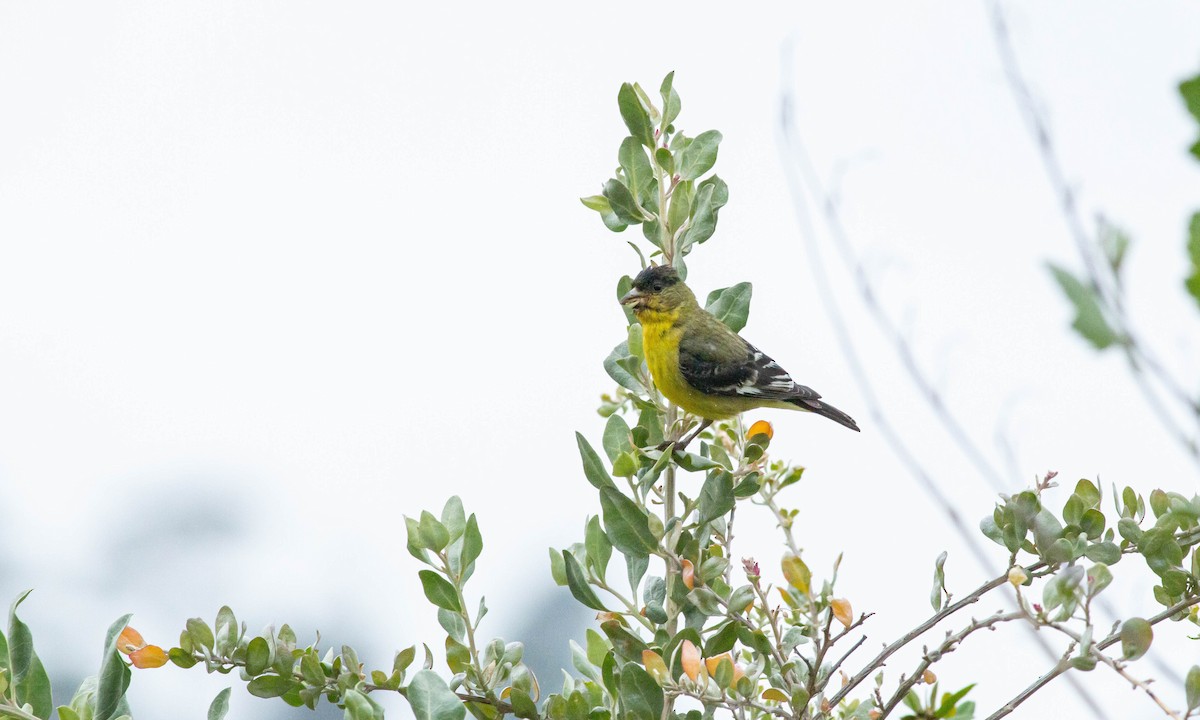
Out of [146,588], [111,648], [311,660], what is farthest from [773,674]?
[146,588]

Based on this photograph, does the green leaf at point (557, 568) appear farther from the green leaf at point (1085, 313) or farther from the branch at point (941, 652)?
the green leaf at point (1085, 313)

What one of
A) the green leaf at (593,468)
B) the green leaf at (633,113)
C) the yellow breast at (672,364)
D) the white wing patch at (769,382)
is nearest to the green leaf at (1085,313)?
the green leaf at (593,468)

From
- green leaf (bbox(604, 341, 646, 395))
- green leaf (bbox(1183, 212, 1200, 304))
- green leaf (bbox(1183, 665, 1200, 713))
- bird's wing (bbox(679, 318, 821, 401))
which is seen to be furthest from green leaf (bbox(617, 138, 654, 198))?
bird's wing (bbox(679, 318, 821, 401))

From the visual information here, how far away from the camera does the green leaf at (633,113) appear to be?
2305 millimetres

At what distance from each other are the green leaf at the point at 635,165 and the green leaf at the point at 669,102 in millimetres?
73

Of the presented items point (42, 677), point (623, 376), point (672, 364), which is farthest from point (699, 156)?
point (672, 364)

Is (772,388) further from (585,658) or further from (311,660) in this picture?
(311,660)

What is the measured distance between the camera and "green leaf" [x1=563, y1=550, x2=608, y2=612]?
188 centimetres

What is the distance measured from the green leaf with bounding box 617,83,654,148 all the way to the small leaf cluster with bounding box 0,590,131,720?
1.29m

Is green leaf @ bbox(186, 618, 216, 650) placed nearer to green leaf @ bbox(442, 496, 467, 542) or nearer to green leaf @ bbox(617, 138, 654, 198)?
green leaf @ bbox(442, 496, 467, 542)

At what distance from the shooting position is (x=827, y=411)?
445 cm

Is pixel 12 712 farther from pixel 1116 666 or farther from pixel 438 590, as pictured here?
pixel 1116 666

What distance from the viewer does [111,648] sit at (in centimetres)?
183

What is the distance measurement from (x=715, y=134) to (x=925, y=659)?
45.1 inches
